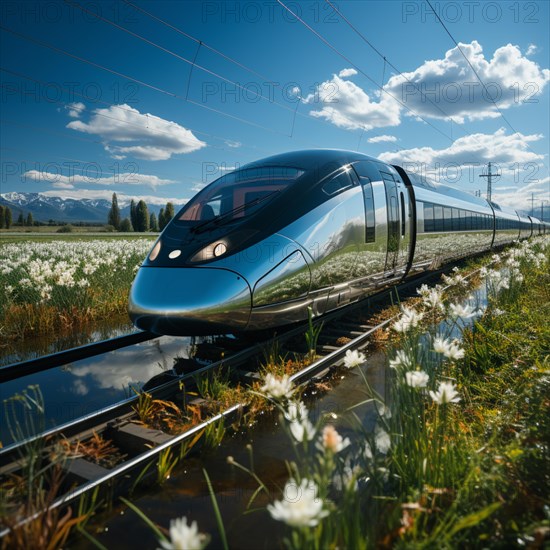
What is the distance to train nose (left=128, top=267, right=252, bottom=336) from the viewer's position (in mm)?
4273

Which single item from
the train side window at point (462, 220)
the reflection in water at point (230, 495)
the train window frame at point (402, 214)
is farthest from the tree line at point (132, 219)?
the reflection in water at point (230, 495)

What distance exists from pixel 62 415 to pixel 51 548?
6.77 feet

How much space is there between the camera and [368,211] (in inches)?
251

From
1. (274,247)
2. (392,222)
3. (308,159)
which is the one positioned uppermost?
(308,159)

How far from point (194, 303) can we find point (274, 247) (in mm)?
1092

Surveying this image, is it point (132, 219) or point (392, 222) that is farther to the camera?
point (132, 219)

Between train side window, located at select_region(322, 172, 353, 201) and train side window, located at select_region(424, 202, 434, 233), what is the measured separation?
382cm

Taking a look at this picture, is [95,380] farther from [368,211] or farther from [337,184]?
[368,211]

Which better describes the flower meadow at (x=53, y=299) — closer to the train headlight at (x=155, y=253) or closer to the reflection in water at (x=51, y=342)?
the reflection in water at (x=51, y=342)

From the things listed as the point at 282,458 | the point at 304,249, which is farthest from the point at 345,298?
the point at 282,458

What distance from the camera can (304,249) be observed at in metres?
5.00

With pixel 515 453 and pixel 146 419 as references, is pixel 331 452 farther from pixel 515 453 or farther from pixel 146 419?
pixel 146 419

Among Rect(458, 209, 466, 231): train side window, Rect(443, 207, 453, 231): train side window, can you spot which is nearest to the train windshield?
Rect(443, 207, 453, 231): train side window

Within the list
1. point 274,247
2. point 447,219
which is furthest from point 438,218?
point 274,247
